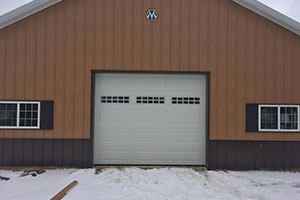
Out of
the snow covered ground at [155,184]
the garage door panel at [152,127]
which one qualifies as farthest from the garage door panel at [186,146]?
the snow covered ground at [155,184]

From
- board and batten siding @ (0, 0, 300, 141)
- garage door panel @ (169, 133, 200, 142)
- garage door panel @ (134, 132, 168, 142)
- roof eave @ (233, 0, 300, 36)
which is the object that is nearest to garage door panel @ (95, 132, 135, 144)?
garage door panel @ (134, 132, 168, 142)

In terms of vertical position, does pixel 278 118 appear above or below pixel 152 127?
above

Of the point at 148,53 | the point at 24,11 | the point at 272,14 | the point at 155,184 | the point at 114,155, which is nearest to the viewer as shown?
the point at 155,184

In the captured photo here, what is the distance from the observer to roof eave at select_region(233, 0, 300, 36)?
6.61 meters

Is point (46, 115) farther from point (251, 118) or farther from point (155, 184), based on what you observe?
point (251, 118)

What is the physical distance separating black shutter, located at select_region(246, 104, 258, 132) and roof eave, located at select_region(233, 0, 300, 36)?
253 cm

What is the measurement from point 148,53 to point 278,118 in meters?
4.27

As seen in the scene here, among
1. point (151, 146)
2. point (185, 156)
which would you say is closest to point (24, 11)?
point (151, 146)

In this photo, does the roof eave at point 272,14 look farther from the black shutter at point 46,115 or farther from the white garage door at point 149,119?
the black shutter at point 46,115

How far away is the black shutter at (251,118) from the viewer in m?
6.86

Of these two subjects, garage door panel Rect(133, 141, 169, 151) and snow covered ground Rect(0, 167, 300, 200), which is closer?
snow covered ground Rect(0, 167, 300, 200)

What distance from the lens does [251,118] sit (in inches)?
271

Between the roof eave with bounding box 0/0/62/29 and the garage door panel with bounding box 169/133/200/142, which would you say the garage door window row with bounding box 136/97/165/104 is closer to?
the garage door panel with bounding box 169/133/200/142

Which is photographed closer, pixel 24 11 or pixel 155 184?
pixel 155 184
